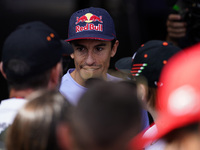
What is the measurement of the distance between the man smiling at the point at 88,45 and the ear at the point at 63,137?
1.14 metres

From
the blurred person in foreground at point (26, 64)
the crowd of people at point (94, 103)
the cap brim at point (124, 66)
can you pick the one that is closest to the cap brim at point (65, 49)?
the crowd of people at point (94, 103)

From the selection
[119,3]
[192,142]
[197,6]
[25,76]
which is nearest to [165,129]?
[192,142]

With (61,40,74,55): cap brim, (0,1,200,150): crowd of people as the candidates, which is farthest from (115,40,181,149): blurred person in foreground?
(61,40,74,55): cap brim

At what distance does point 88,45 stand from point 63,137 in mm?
1365

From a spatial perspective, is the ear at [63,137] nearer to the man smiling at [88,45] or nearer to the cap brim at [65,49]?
the cap brim at [65,49]

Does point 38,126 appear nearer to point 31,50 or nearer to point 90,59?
point 31,50

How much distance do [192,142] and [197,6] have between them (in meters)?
2.07

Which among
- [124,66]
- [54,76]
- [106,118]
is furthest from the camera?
[124,66]

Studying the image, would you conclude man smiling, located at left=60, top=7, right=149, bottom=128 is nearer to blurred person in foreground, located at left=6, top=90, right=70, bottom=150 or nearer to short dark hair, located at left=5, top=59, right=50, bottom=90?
short dark hair, located at left=5, top=59, right=50, bottom=90

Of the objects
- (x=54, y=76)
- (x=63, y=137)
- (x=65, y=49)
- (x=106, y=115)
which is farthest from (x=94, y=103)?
(x=65, y=49)

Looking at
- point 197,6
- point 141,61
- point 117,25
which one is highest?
point 197,6

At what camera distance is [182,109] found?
115 centimetres

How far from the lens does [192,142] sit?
120 cm

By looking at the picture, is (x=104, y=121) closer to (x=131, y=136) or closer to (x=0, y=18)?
(x=131, y=136)
